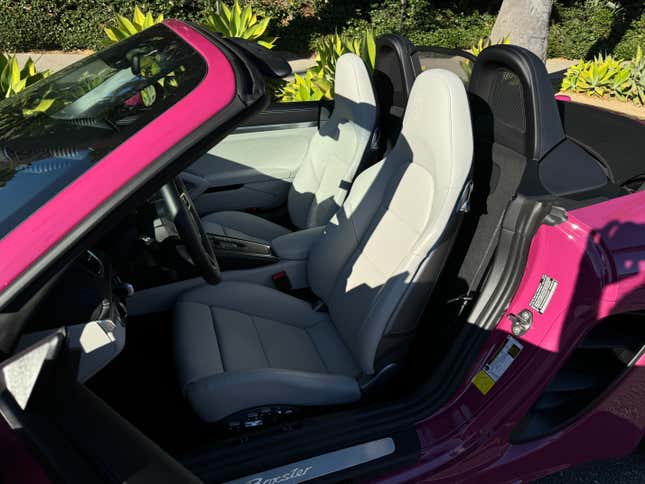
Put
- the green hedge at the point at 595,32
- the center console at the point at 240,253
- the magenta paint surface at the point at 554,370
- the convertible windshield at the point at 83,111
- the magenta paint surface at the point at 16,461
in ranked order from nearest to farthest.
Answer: the magenta paint surface at the point at 16,461, the convertible windshield at the point at 83,111, the magenta paint surface at the point at 554,370, the center console at the point at 240,253, the green hedge at the point at 595,32

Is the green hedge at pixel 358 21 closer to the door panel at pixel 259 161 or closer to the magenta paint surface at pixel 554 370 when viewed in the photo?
the door panel at pixel 259 161

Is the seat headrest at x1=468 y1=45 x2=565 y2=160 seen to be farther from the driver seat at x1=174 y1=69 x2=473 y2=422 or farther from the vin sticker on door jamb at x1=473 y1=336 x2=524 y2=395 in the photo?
the vin sticker on door jamb at x1=473 y1=336 x2=524 y2=395

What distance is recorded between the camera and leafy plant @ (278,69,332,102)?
447cm

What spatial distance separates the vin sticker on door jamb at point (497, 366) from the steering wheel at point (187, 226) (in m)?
0.92

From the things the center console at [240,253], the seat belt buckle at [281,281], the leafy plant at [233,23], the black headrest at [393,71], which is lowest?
the seat belt buckle at [281,281]

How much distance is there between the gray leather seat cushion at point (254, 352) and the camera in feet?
5.62

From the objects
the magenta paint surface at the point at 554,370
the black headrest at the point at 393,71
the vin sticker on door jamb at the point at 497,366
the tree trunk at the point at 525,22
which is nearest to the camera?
the magenta paint surface at the point at 554,370

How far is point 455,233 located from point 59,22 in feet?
32.4

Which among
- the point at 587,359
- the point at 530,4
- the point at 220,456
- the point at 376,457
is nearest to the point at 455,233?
the point at 587,359

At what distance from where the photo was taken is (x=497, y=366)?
168 centimetres

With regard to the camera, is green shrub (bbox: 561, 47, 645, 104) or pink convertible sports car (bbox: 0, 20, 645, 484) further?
green shrub (bbox: 561, 47, 645, 104)

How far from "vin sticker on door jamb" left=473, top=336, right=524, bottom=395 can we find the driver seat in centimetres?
30

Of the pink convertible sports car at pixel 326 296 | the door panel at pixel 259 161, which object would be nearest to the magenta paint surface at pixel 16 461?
the pink convertible sports car at pixel 326 296

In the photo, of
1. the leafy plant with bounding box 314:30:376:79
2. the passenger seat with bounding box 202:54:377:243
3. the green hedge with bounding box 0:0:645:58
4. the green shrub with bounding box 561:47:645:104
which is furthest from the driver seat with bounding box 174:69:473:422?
the green hedge with bounding box 0:0:645:58
